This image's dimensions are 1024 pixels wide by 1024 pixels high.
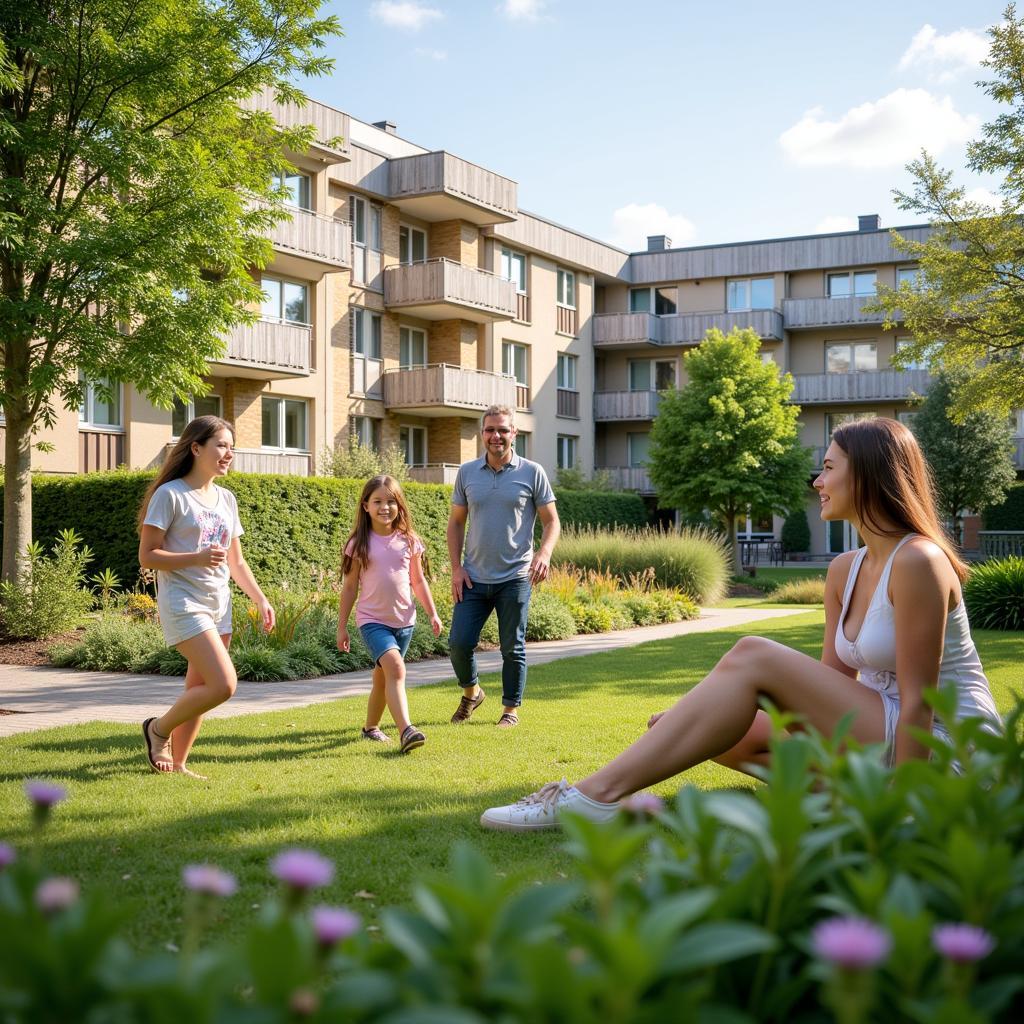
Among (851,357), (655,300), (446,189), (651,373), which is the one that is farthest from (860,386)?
(446,189)

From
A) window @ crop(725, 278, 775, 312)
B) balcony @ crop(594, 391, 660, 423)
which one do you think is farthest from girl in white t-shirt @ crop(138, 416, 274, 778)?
window @ crop(725, 278, 775, 312)

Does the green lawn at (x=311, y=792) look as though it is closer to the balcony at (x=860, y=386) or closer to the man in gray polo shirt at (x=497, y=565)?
the man in gray polo shirt at (x=497, y=565)

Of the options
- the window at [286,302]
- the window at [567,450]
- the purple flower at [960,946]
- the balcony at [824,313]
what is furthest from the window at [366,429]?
the purple flower at [960,946]

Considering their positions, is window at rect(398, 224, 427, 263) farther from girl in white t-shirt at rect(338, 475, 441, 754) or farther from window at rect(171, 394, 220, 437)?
girl in white t-shirt at rect(338, 475, 441, 754)

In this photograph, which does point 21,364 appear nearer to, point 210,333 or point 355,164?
point 210,333

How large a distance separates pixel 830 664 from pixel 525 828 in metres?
1.41

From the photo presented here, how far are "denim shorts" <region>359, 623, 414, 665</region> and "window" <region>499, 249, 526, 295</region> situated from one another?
29.7 meters

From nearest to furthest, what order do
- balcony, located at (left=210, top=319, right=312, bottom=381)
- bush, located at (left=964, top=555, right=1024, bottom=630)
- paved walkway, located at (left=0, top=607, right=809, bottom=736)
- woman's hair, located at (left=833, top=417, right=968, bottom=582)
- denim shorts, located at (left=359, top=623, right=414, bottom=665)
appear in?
woman's hair, located at (left=833, top=417, right=968, bottom=582), denim shorts, located at (left=359, top=623, right=414, bottom=665), paved walkway, located at (left=0, top=607, right=809, bottom=736), bush, located at (left=964, top=555, right=1024, bottom=630), balcony, located at (left=210, top=319, right=312, bottom=381)

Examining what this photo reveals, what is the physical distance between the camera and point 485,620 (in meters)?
Answer: 7.91

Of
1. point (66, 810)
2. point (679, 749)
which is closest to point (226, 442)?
point (66, 810)

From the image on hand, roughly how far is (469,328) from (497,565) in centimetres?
2591

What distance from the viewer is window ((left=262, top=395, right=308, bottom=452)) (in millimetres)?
Answer: 26578

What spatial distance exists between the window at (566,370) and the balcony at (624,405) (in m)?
1.91

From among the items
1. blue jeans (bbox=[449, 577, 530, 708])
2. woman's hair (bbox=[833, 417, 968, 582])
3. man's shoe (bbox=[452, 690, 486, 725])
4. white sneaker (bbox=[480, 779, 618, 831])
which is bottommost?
man's shoe (bbox=[452, 690, 486, 725])
